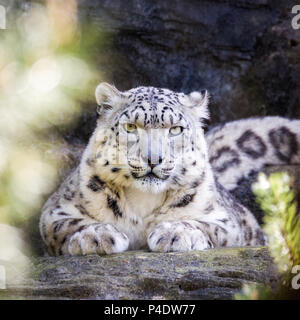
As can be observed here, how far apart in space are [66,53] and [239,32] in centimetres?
219

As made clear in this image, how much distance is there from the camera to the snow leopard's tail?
7559mm

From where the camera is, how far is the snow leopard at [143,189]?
4.75 meters

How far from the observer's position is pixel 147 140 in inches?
194

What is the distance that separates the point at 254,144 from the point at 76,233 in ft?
11.9

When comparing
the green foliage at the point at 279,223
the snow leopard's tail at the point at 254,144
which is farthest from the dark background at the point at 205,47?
the green foliage at the point at 279,223

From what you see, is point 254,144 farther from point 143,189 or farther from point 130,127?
point 143,189

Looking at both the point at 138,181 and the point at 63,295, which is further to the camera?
the point at 138,181

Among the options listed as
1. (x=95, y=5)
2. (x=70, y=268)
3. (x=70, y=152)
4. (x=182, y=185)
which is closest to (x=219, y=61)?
(x=95, y=5)

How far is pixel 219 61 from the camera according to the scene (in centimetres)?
779

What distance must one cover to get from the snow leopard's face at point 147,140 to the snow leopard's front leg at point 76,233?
439 millimetres

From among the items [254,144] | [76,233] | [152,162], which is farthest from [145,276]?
[254,144]

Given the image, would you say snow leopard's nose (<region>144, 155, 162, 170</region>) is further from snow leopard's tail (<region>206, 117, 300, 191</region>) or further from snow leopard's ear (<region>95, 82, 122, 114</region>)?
snow leopard's tail (<region>206, 117, 300, 191</region>)

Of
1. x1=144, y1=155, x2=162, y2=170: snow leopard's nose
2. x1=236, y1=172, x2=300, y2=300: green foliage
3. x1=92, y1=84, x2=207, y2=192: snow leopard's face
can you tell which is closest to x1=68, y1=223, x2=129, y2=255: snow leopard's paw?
x1=92, y1=84, x2=207, y2=192: snow leopard's face

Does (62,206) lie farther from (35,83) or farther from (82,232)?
(35,83)
